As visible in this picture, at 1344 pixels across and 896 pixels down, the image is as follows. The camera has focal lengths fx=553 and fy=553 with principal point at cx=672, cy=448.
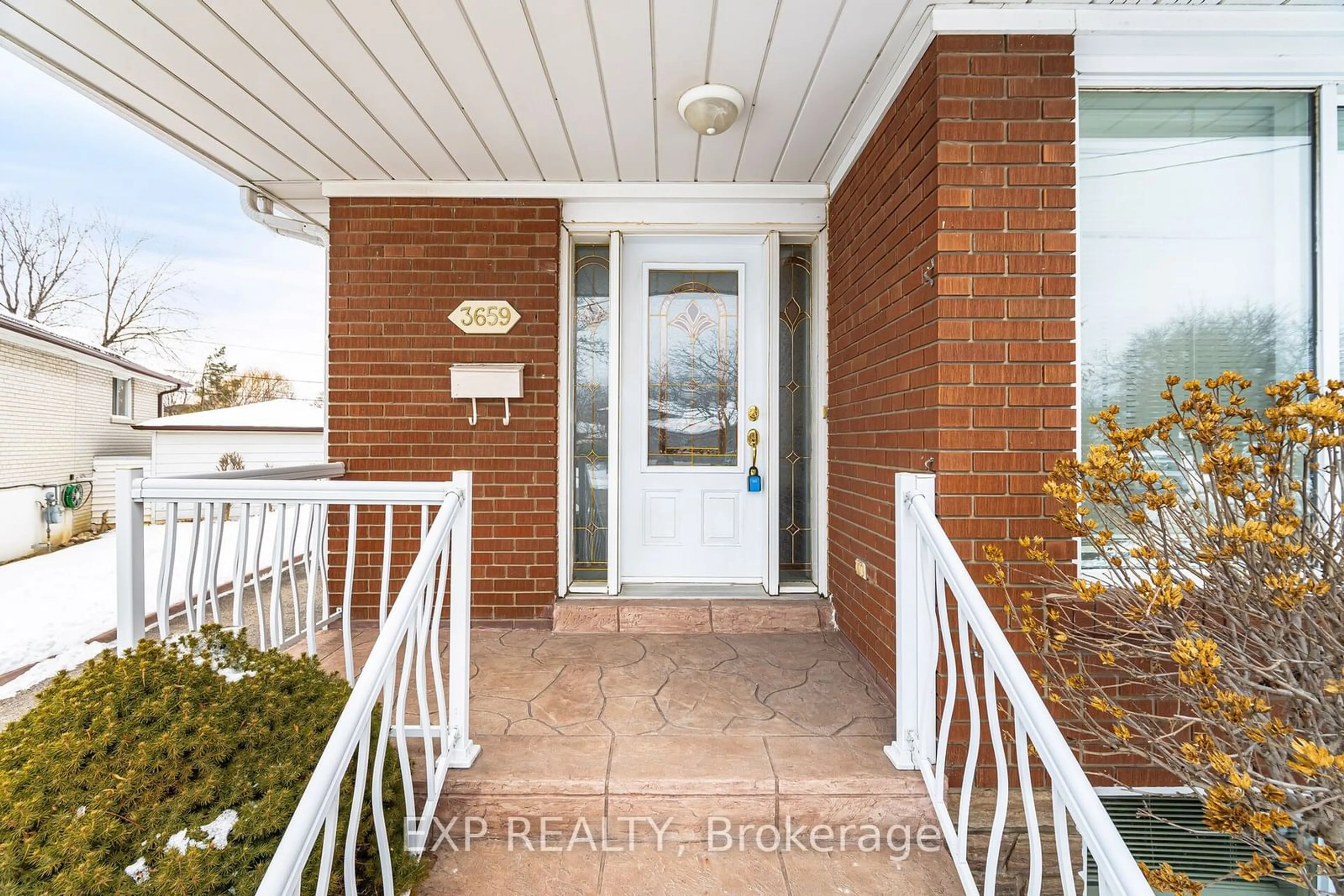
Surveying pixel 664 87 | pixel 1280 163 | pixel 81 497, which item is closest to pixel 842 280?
pixel 664 87

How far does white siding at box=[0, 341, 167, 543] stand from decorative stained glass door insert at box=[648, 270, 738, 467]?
943 cm

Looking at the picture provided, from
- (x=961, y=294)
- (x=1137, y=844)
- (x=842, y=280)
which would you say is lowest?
(x=1137, y=844)

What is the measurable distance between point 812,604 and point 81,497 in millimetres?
10995

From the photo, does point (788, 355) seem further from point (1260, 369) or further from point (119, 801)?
point (119, 801)

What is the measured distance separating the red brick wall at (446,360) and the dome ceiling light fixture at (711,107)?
1.10 meters

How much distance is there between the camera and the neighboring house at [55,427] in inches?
290

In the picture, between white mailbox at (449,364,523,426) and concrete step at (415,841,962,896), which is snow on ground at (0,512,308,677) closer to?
white mailbox at (449,364,523,426)

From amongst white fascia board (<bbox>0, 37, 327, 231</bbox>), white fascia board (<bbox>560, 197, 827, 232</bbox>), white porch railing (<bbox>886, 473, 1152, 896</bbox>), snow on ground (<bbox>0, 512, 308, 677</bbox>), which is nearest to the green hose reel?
snow on ground (<bbox>0, 512, 308, 677</bbox>)

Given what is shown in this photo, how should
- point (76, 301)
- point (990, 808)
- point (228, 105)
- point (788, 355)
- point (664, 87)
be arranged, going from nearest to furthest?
point (990, 808), point (664, 87), point (228, 105), point (788, 355), point (76, 301)

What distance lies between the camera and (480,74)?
2.14 m

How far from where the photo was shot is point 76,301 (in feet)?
31.2

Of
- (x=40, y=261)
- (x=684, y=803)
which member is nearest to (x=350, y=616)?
(x=684, y=803)

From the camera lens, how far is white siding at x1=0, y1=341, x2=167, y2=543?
757 cm

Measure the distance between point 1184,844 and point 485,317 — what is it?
3.70 m
